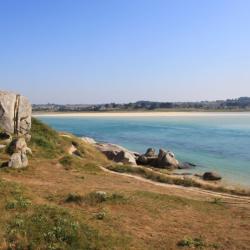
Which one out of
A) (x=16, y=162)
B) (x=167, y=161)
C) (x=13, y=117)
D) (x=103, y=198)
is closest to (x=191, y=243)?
(x=103, y=198)

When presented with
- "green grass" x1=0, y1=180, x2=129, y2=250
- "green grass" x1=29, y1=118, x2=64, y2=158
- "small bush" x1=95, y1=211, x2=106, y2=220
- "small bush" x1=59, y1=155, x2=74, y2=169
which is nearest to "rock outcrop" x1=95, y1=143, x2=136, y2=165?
"green grass" x1=29, y1=118, x2=64, y2=158

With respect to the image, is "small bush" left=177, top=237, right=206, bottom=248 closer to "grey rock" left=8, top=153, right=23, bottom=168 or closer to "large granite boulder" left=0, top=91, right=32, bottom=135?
"grey rock" left=8, top=153, right=23, bottom=168

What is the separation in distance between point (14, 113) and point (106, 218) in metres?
22.4

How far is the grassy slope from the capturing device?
13.2 meters

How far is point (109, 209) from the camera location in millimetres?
17203

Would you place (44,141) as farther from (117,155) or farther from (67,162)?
(117,155)

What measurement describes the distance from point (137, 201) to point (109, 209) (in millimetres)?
1892

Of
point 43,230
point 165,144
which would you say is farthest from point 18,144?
point 165,144

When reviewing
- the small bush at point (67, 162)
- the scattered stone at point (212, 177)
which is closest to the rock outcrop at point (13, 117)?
the small bush at point (67, 162)

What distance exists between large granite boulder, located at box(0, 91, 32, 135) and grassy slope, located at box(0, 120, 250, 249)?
10861 mm

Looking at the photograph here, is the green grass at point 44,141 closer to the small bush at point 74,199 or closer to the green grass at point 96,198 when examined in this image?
the small bush at point 74,199

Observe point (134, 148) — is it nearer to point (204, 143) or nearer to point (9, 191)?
point (204, 143)

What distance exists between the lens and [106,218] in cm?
1577

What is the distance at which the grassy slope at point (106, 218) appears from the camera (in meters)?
13.2
